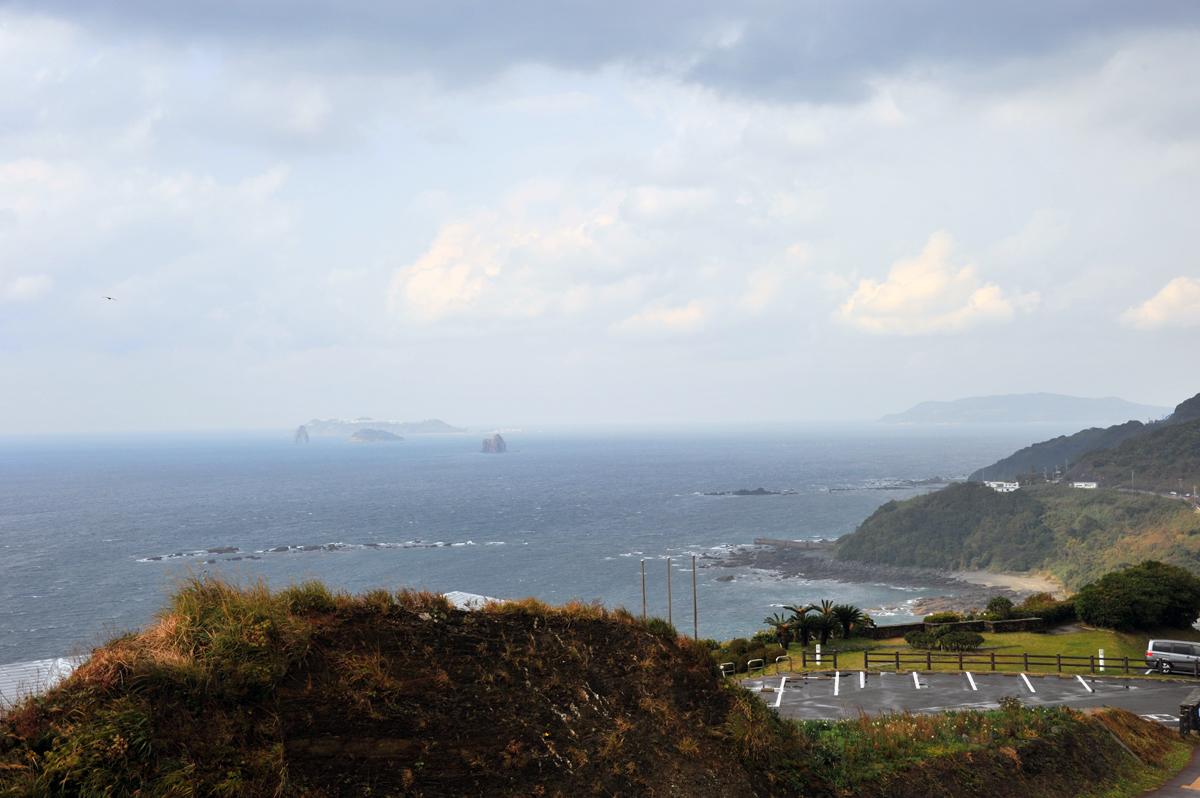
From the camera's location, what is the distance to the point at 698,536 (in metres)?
150

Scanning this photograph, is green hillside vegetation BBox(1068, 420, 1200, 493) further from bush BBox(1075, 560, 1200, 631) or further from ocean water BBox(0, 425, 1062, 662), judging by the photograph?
bush BBox(1075, 560, 1200, 631)

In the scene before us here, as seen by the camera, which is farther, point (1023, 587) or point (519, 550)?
point (519, 550)

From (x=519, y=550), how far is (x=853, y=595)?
2119 inches

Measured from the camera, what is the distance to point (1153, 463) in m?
157

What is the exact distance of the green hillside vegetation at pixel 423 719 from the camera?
1262cm

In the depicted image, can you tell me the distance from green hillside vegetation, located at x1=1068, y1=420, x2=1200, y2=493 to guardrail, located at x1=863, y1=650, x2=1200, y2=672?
129 metres

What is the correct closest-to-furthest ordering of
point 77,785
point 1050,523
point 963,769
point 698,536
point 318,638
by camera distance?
point 77,785, point 318,638, point 963,769, point 1050,523, point 698,536

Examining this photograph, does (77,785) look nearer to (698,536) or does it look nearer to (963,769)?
(963,769)

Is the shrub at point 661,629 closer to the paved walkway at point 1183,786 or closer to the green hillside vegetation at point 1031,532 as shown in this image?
the paved walkway at point 1183,786

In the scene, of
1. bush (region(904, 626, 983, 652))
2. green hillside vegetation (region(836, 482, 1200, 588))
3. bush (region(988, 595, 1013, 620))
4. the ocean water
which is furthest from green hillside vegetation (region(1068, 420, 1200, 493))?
bush (region(904, 626, 983, 652))

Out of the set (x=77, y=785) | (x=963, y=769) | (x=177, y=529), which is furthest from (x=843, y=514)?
(x=77, y=785)

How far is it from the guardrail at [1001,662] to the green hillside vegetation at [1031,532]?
80.1 metres

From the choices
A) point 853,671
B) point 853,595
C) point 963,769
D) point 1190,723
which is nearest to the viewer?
point 963,769

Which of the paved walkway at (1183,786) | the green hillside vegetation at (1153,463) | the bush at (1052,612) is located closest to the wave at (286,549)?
the bush at (1052,612)
